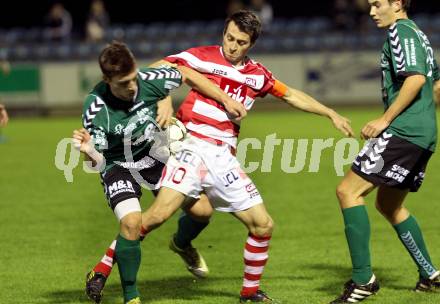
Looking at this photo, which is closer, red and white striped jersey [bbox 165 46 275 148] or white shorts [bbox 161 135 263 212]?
white shorts [bbox 161 135 263 212]

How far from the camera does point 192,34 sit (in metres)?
27.4

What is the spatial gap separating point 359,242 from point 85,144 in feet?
6.28

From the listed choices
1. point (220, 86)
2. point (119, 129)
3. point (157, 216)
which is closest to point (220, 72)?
point (220, 86)

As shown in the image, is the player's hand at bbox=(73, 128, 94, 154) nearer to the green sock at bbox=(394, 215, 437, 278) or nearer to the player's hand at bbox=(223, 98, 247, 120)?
the player's hand at bbox=(223, 98, 247, 120)

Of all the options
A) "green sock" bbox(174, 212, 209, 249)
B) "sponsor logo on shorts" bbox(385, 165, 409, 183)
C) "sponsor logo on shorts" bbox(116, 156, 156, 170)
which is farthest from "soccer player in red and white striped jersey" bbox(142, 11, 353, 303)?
"green sock" bbox(174, 212, 209, 249)

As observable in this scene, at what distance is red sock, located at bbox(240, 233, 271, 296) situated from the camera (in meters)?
6.42

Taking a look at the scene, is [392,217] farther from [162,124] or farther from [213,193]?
[162,124]

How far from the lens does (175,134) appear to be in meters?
6.45

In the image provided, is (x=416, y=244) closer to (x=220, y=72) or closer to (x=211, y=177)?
(x=211, y=177)

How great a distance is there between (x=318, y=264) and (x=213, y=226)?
215cm

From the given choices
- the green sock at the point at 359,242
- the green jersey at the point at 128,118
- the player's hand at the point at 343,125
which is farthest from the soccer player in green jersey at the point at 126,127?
the green sock at the point at 359,242

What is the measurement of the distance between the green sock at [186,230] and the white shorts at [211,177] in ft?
2.49

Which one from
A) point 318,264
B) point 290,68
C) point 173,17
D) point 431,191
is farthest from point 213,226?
point 173,17

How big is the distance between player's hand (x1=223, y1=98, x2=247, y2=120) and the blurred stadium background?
1307mm
